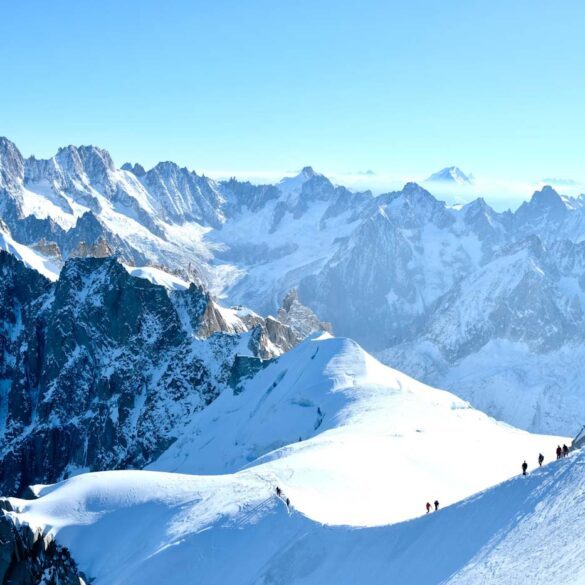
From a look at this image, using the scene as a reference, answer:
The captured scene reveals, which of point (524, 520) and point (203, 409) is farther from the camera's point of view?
point (203, 409)

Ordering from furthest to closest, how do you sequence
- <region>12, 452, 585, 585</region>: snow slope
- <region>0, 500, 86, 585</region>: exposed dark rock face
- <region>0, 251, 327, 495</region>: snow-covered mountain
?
<region>0, 251, 327, 495</region>: snow-covered mountain, <region>0, 500, 86, 585</region>: exposed dark rock face, <region>12, 452, 585, 585</region>: snow slope

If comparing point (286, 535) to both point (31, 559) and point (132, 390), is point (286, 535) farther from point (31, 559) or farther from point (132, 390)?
point (132, 390)

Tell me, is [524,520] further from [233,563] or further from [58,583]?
[58,583]

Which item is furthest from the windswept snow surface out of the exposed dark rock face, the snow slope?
the exposed dark rock face

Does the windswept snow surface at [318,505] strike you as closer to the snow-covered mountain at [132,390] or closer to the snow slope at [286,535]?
the snow slope at [286,535]

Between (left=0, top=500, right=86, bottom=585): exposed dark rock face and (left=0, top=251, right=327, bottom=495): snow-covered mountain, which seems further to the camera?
(left=0, top=251, right=327, bottom=495): snow-covered mountain

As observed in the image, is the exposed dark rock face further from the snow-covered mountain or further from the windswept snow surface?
the snow-covered mountain

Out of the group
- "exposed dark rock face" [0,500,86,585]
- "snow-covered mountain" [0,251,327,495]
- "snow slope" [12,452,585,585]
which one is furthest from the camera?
"snow-covered mountain" [0,251,327,495]

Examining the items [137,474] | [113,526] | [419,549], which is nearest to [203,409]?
[137,474]
